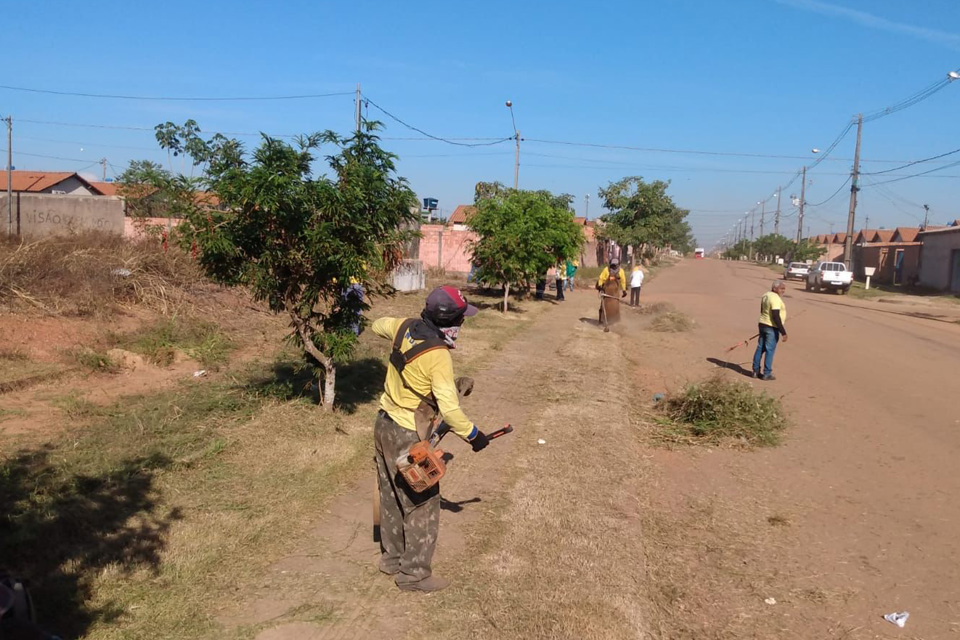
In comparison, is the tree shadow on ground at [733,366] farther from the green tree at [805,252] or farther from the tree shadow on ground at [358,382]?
the green tree at [805,252]

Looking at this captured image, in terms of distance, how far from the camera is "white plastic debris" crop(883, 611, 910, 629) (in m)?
4.09

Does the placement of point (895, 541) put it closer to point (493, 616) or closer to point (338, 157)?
point (493, 616)

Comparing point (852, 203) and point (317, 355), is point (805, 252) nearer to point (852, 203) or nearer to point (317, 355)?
point (852, 203)

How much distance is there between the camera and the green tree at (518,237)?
18672mm

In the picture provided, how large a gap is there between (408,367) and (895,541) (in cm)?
382

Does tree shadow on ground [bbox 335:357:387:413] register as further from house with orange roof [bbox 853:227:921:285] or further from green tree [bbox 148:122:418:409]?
house with orange roof [bbox 853:227:921:285]

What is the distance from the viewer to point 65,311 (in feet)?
36.9

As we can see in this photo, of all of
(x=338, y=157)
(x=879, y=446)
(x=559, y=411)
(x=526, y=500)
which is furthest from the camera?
(x=559, y=411)

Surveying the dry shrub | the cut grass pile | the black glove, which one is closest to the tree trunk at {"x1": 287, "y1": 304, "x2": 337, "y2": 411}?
the black glove

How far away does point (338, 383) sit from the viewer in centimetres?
917

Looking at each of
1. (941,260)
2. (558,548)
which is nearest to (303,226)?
(558,548)

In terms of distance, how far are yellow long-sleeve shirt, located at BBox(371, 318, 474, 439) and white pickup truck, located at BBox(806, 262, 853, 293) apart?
119 feet

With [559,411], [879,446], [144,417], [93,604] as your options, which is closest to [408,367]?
[93,604]

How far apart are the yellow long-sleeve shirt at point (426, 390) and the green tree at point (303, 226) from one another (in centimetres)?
278
